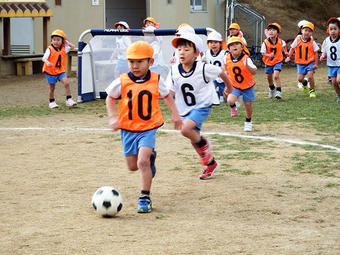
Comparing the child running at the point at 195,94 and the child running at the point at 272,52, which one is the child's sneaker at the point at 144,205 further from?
the child running at the point at 272,52

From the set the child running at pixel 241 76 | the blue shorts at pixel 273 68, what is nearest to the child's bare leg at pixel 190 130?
the child running at pixel 241 76

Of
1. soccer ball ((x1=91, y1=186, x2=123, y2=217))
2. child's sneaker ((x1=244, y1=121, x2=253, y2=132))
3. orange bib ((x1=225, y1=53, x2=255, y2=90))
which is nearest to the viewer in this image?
soccer ball ((x1=91, y1=186, x2=123, y2=217))

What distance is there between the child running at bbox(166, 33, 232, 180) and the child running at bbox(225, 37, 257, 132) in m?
3.26

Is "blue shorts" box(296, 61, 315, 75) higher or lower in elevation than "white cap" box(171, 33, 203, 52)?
lower

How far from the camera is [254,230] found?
5.86 metres

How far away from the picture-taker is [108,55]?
55.6 ft

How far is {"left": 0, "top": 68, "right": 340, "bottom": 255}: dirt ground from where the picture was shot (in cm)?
549

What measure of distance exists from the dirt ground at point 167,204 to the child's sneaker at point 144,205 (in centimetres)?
8

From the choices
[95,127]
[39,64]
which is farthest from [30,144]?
[39,64]

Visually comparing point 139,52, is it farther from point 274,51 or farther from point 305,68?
point 305,68

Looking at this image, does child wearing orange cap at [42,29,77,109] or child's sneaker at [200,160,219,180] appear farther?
child wearing orange cap at [42,29,77,109]

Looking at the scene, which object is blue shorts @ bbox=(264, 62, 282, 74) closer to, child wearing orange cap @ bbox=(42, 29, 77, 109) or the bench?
child wearing orange cap @ bbox=(42, 29, 77, 109)

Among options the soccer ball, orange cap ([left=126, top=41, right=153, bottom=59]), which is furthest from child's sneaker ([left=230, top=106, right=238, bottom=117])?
the soccer ball

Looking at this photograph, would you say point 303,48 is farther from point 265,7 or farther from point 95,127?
point 265,7
